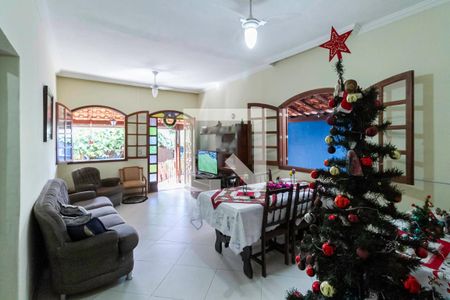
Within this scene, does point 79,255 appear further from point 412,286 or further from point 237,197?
point 412,286

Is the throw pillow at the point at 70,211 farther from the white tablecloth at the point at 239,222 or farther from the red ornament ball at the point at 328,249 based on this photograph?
the red ornament ball at the point at 328,249

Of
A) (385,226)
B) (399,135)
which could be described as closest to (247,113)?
(399,135)

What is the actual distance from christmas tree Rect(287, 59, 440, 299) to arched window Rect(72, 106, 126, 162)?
5.43 meters

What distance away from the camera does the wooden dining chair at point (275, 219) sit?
90.4 inches

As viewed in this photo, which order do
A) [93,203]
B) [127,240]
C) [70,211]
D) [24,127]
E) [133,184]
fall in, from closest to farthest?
[24,127], [127,240], [70,211], [93,203], [133,184]

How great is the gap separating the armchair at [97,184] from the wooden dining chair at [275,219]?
137 inches

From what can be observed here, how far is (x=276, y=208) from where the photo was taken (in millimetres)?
2361

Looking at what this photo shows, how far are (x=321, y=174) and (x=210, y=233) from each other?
255cm

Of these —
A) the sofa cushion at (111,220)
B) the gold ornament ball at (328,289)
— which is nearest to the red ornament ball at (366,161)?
the gold ornament ball at (328,289)

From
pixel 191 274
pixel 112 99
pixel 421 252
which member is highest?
pixel 112 99

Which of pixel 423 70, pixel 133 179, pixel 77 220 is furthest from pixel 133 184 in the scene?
pixel 423 70

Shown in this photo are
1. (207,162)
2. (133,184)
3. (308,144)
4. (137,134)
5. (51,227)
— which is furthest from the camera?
(137,134)

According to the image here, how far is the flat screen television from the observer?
16.5 ft

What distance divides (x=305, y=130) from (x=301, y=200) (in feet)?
4.98
